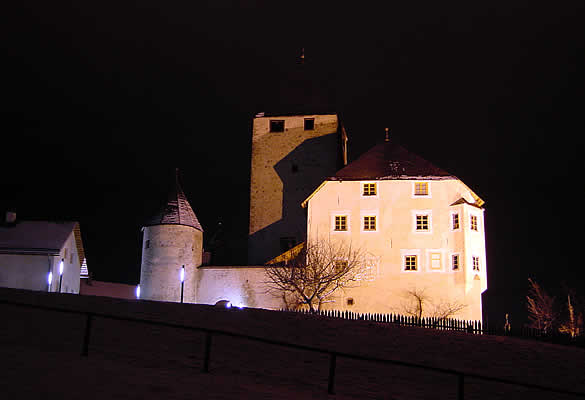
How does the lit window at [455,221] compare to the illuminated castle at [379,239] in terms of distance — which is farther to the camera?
the lit window at [455,221]

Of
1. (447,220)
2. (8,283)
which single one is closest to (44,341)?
(8,283)

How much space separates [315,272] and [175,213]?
14.9 meters

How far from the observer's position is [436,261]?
44.2 meters

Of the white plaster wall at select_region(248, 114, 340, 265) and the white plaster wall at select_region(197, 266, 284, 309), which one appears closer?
the white plaster wall at select_region(197, 266, 284, 309)

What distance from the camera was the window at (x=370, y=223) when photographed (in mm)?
45719

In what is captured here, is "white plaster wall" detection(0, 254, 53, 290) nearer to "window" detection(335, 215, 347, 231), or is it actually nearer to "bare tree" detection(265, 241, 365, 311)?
"bare tree" detection(265, 241, 365, 311)

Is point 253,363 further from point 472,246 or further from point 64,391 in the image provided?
point 472,246

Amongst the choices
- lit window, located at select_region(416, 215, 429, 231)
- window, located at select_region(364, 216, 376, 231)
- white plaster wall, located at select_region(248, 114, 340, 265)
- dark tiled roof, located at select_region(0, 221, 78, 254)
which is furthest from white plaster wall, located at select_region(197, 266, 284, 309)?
lit window, located at select_region(416, 215, 429, 231)

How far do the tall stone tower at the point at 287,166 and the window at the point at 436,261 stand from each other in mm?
14938

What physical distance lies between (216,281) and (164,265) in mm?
4428

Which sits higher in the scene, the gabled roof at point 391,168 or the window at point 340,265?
the gabled roof at point 391,168

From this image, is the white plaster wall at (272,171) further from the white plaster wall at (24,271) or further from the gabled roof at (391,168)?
the white plaster wall at (24,271)

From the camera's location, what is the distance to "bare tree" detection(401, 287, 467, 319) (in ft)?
139

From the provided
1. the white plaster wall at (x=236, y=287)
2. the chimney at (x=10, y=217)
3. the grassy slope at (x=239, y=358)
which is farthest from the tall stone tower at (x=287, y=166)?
the grassy slope at (x=239, y=358)
